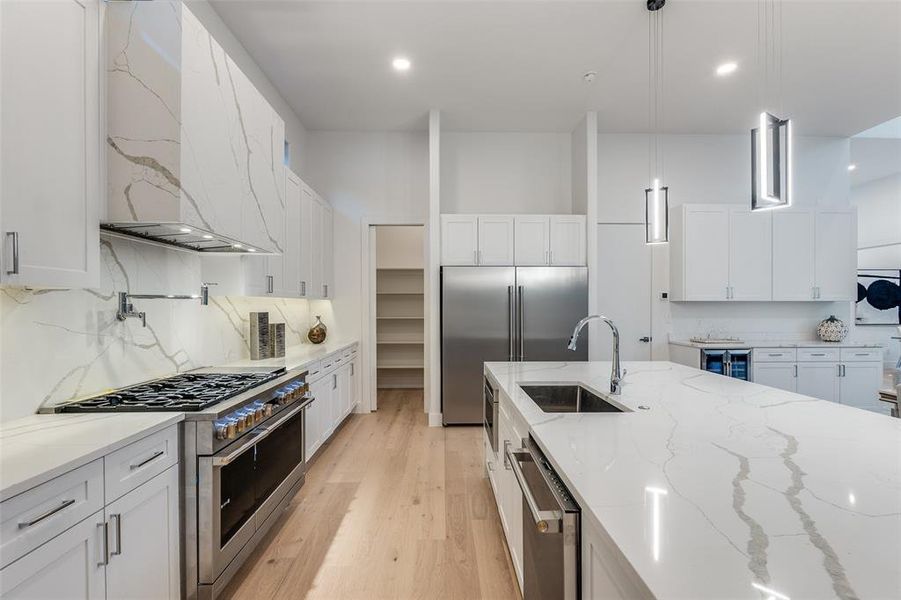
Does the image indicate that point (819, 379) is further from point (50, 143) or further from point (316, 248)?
point (50, 143)

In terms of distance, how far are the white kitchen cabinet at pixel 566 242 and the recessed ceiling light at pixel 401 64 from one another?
212 cm

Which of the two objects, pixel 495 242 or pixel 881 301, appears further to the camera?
pixel 881 301

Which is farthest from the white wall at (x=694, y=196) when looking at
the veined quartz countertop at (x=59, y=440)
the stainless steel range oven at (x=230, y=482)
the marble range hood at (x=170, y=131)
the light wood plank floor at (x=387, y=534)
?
the veined quartz countertop at (x=59, y=440)

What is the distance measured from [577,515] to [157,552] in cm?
159

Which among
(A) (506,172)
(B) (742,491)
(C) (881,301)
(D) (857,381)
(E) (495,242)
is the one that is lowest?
(D) (857,381)

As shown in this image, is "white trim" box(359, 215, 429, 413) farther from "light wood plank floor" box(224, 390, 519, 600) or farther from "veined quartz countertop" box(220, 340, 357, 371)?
"light wood plank floor" box(224, 390, 519, 600)

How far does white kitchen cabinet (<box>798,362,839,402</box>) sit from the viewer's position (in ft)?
14.8

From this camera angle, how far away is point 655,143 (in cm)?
499

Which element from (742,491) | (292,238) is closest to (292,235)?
(292,238)

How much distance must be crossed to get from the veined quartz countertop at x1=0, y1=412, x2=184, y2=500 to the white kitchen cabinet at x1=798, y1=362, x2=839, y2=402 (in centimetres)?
581

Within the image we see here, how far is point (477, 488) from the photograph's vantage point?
2.91 m

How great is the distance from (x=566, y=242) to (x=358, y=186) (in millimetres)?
2554

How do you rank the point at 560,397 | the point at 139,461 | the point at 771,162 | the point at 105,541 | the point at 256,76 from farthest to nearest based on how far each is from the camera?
the point at 256,76 → the point at 560,397 → the point at 771,162 → the point at 139,461 → the point at 105,541

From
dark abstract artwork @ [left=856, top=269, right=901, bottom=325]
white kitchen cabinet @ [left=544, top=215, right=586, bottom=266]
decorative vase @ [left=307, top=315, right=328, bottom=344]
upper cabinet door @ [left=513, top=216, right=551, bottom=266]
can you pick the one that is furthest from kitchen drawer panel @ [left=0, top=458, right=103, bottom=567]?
dark abstract artwork @ [left=856, top=269, right=901, bottom=325]
